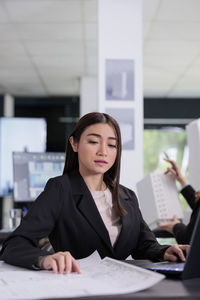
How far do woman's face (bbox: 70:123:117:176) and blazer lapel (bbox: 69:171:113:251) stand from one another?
0.07m

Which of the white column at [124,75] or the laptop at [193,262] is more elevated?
the white column at [124,75]

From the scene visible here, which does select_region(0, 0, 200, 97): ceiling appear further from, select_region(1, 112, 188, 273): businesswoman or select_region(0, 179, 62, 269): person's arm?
Result: select_region(0, 179, 62, 269): person's arm

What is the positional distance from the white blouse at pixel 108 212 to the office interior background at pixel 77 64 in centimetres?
324

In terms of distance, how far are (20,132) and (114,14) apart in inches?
228

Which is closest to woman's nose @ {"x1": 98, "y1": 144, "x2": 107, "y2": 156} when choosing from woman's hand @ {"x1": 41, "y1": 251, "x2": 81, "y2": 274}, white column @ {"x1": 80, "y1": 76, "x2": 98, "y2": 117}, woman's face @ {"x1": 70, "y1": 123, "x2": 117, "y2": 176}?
woman's face @ {"x1": 70, "y1": 123, "x2": 117, "y2": 176}

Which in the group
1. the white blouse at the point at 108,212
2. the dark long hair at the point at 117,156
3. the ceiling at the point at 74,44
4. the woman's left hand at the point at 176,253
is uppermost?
the ceiling at the point at 74,44

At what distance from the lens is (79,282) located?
41.0 inches

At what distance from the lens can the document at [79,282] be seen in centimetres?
95

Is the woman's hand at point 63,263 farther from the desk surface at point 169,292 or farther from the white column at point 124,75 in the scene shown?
the white column at point 124,75

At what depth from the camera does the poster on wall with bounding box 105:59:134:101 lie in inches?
179

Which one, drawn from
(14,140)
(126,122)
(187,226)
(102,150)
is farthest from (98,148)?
(14,140)

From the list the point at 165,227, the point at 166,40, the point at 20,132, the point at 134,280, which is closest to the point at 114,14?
the point at 166,40

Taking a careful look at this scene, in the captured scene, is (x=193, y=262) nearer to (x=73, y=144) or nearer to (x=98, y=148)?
(x=98, y=148)

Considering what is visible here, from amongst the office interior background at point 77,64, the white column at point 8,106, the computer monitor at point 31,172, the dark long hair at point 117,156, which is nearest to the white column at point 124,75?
the office interior background at point 77,64
